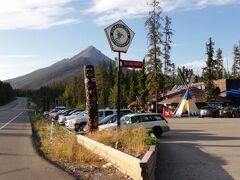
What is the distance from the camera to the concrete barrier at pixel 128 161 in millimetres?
10742

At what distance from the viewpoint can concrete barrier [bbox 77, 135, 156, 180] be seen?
35.2ft

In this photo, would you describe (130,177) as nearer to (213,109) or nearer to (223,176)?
(223,176)

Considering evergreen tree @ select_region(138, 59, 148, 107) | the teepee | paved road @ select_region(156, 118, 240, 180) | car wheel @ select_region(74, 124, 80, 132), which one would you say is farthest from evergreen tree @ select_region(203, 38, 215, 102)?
paved road @ select_region(156, 118, 240, 180)

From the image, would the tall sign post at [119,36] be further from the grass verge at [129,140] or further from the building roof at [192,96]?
the building roof at [192,96]

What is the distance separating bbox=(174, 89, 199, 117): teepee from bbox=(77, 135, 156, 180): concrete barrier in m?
52.9

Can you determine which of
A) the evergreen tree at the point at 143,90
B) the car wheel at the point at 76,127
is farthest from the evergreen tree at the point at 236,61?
the car wheel at the point at 76,127

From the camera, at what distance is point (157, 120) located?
1140 inches

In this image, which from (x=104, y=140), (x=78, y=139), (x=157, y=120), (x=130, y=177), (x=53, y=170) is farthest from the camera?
(x=157, y=120)

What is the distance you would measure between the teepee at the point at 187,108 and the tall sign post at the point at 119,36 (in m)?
51.2

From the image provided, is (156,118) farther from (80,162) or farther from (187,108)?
(187,108)

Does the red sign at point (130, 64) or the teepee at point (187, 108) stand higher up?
the red sign at point (130, 64)

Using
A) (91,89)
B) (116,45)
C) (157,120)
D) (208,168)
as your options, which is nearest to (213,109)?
(157,120)

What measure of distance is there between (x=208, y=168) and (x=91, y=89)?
11502 millimetres

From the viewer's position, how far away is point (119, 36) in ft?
67.2
